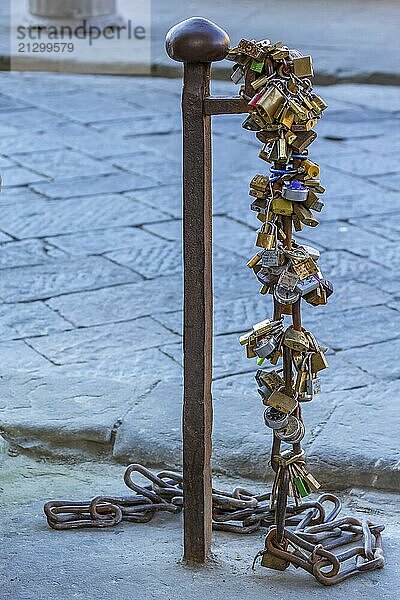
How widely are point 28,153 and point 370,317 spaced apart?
119 inches

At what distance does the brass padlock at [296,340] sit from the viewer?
197cm

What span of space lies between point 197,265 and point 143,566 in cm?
61

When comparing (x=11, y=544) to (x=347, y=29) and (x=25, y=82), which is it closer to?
(x=25, y=82)

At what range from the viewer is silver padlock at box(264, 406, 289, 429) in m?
1.99

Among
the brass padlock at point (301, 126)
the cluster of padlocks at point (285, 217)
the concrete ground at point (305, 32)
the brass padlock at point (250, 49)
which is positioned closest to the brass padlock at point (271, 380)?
the cluster of padlocks at point (285, 217)

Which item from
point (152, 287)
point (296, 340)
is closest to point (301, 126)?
point (296, 340)

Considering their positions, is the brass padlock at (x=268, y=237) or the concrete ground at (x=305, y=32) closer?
the brass padlock at (x=268, y=237)

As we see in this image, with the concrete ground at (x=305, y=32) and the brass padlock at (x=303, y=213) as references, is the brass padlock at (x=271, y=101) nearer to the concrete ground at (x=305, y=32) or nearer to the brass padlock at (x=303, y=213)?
the brass padlock at (x=303, y=213)

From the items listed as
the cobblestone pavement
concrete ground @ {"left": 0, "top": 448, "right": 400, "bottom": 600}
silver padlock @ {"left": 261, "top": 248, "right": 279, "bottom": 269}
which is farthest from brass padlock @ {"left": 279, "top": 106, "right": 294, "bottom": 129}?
the cobblestone pavement

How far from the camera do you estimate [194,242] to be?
1.99 metres

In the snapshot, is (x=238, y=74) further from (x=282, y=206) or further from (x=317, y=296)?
(x=317, y=296)

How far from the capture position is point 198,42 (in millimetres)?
1908

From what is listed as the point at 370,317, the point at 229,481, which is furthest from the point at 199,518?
the point at 370,317

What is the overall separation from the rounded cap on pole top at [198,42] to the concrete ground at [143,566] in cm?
98
